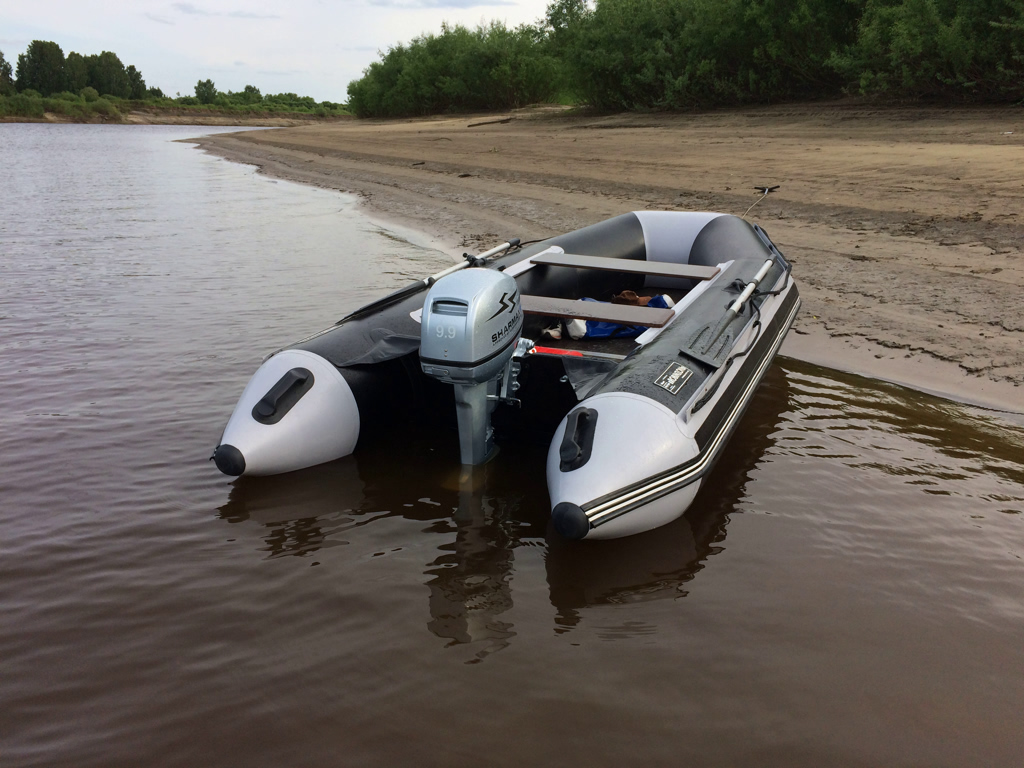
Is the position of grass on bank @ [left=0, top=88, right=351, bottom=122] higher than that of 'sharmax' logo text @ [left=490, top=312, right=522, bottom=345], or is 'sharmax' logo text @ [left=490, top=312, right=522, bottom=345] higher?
grass on bank @ [left=0, top=88, right=351, bottom=122]

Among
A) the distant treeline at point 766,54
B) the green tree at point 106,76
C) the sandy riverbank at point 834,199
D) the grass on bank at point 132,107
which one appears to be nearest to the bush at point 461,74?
the distant treeline at point 766,54

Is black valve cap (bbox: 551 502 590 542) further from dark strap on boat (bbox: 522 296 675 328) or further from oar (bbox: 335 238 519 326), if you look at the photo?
oar (bbox: 335 238 519 326)

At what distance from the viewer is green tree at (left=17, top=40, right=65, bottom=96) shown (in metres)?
61.3

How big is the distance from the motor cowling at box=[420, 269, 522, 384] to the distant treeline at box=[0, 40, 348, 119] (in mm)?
54275

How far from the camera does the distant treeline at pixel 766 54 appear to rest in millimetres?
10680

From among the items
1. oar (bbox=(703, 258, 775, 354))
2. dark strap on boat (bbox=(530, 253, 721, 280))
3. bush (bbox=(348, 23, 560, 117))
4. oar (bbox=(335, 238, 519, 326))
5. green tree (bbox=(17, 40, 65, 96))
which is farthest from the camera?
green tree (bbox=(17, 40, 65, 96))

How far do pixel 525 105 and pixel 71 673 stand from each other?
2629cm

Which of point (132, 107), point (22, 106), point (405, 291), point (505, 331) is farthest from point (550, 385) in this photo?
point (132, 107)

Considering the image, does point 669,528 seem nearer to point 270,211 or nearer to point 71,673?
point 71,673

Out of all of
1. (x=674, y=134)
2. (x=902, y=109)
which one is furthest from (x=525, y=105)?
(x=902, y=109)

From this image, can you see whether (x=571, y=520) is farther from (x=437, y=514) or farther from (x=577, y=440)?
(x=437, y=514)

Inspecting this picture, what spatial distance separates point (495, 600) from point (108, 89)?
7336 cm

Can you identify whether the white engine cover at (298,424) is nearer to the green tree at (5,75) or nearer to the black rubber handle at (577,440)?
the black rubber handle at (577,440)

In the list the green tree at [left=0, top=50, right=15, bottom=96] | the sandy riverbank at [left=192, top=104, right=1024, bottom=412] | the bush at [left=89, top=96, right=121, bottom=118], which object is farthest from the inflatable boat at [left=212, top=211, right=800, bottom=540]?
the green tree at [left=0, top=50, right=15, bottom=96]
